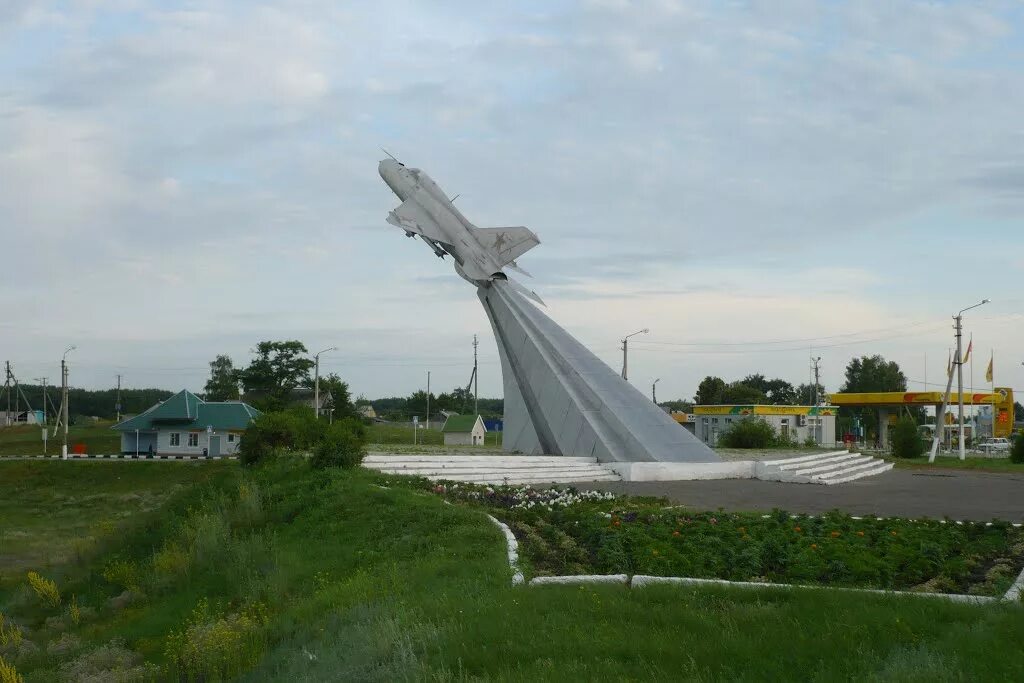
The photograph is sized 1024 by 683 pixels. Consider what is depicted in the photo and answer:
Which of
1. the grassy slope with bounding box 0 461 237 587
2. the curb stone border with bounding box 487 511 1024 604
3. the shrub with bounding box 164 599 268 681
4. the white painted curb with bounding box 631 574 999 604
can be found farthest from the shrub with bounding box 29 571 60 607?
the white painted curb with bounding box 631 574 999 604

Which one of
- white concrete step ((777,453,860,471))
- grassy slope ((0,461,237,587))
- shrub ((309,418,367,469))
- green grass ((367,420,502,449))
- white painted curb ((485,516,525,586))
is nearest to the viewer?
white painted curb ((485,516,525,586))

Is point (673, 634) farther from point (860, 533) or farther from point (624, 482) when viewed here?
point (624, 482)

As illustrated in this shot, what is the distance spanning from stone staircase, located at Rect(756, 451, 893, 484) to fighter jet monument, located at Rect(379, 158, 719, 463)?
1236 mm

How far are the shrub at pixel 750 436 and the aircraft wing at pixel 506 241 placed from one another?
12.9m

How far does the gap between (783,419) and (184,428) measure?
82.6ft

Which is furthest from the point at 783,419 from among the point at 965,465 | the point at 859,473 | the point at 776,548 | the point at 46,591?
the point at 776,548

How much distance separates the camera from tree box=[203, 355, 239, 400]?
76750 mm

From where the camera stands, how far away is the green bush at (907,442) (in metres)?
32.7

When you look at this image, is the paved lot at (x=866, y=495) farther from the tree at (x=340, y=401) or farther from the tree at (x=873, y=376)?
the tree at (x=873, y=376)

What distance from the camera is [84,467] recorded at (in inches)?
1218

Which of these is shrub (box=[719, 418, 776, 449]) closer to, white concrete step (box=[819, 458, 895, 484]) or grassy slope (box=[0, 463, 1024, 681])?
white concrete step (box=[819, 458, 895, 484])

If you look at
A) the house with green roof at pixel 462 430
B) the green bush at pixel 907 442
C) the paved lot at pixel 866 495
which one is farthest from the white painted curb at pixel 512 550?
the house with green roof at pixel 462 430

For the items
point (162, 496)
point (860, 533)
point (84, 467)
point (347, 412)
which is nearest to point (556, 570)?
point (860, 533)

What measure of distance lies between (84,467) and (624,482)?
1983 centimetres
